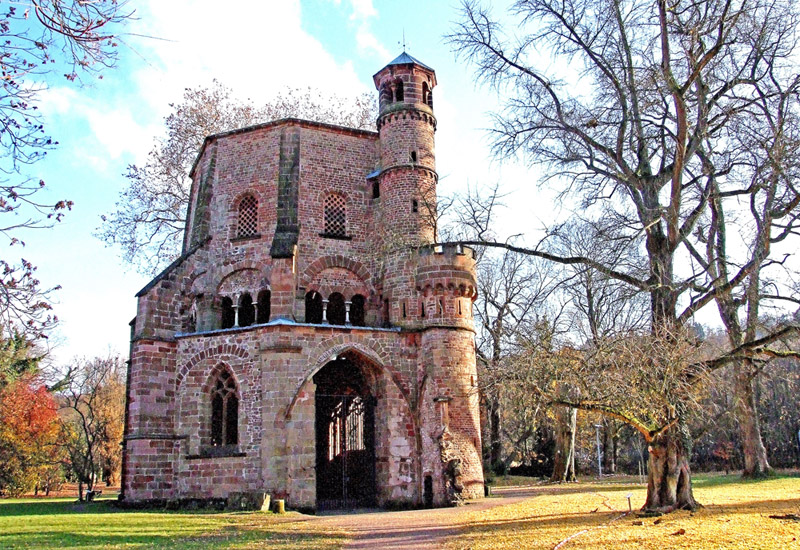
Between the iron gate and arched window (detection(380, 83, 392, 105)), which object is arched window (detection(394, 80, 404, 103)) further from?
the iron gate

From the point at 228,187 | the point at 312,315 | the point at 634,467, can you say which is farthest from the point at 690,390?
the point at 634,467

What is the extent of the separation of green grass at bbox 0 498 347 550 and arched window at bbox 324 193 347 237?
1029 centimetres

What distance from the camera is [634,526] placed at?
12172 millimetres

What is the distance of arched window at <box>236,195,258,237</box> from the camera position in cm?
2398

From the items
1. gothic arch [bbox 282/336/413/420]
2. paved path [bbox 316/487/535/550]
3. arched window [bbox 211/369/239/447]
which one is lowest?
paved path [bbox 316/487/535/550]

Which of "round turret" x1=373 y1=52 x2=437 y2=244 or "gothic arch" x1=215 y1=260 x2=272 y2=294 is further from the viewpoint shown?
"round turret" x1=373 y1=52 x2=437 y2=244

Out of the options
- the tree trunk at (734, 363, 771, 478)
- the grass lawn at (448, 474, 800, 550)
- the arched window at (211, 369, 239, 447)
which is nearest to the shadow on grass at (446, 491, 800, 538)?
the grass lawn at (448, 474, 800, 550)

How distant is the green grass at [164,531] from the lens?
11.6m

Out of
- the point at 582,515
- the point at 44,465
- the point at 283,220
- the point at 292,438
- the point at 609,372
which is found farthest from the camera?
the point at 44,465

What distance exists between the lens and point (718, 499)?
657 inches

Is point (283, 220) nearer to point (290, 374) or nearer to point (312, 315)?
point (312, 315)

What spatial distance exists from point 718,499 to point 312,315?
45.6ft

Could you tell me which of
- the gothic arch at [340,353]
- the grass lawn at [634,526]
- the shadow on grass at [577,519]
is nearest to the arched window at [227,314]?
the gothic arch at [340,353]

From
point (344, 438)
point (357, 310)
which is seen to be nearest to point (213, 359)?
point (357, 310)
